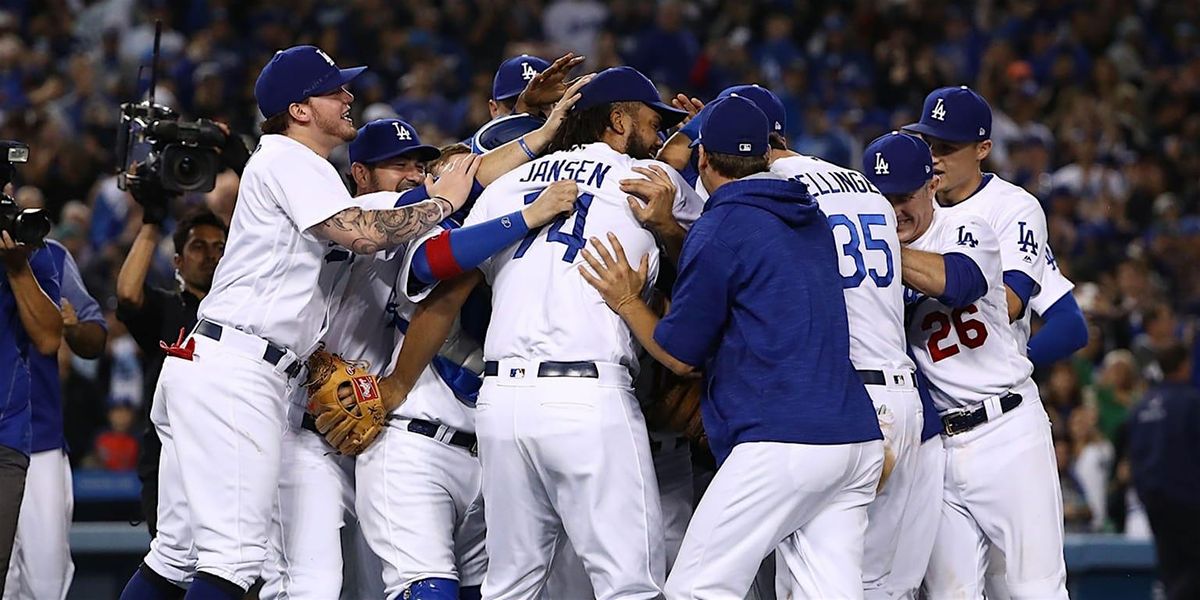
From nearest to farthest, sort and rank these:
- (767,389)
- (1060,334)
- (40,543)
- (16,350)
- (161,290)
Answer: (767,389) < (16,350) < (40,543) < (1060,334) < (161,290)

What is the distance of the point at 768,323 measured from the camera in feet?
17.1

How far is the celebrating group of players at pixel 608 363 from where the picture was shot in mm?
5254

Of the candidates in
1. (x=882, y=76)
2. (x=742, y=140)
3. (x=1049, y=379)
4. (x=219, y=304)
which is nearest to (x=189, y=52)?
(x=882, y=76)

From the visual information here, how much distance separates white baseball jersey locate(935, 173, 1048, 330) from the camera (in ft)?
20.4

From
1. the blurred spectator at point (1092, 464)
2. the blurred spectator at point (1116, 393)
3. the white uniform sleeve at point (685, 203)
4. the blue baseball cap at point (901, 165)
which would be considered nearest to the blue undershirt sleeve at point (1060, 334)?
the blue baseball cap at point (901, 165)

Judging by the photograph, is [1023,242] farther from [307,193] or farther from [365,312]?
[307,193]

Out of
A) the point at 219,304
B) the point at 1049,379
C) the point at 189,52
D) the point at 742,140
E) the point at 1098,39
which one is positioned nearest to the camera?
the point at 742,140

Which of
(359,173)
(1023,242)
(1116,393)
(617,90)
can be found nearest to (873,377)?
(1023,242)

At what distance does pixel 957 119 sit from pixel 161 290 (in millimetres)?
3777

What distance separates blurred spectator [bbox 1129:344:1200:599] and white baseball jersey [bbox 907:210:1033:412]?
4.13m

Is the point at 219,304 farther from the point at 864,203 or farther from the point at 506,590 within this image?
the point at 864,203

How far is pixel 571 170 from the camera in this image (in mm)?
5691

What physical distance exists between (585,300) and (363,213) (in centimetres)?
87

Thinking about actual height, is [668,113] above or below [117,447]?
above
